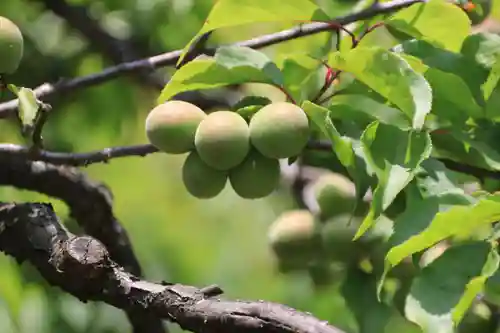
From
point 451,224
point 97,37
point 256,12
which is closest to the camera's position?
point 451,224

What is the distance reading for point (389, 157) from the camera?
34.5 inches

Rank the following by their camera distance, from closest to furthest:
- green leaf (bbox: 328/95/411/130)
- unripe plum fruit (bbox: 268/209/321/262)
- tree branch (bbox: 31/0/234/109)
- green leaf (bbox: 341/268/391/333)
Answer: green leaf (bbox: 328/95/411/130) → green leaf (bbox: 341/268/391/333) → unripe plum fruit (bbox: 268/209/321/262) → tree branch (bbox: 31/0/234/109)

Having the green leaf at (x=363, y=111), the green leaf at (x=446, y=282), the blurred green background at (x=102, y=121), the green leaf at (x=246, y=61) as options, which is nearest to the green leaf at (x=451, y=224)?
the green leaf at (x=446, y=282)

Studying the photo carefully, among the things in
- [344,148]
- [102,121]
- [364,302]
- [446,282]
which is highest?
[344,148]

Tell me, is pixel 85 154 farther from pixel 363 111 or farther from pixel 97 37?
pixel 97 37

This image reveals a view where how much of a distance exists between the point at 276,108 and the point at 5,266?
2.02 ft

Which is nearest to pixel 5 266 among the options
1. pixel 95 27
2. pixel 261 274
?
pixel 95 27

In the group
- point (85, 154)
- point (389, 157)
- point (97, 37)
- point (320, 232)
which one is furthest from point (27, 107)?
point (97, 37)

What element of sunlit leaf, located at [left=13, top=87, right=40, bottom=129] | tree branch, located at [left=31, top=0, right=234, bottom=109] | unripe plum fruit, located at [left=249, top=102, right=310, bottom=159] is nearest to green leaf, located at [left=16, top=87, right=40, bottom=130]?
sunlit leaf, located at [left=13, top=87, right=40, bottom=129]

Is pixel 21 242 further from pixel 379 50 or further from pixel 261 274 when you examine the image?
pixel 261 274

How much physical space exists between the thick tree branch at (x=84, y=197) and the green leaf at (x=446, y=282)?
1.46 ft

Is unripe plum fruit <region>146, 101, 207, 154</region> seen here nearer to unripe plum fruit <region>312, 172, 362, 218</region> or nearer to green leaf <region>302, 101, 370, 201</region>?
green leaf <region>302, 101, 370, 201</region>

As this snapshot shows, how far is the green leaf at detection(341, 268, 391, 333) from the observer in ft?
3.55

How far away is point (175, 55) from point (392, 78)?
A: 0.31m
